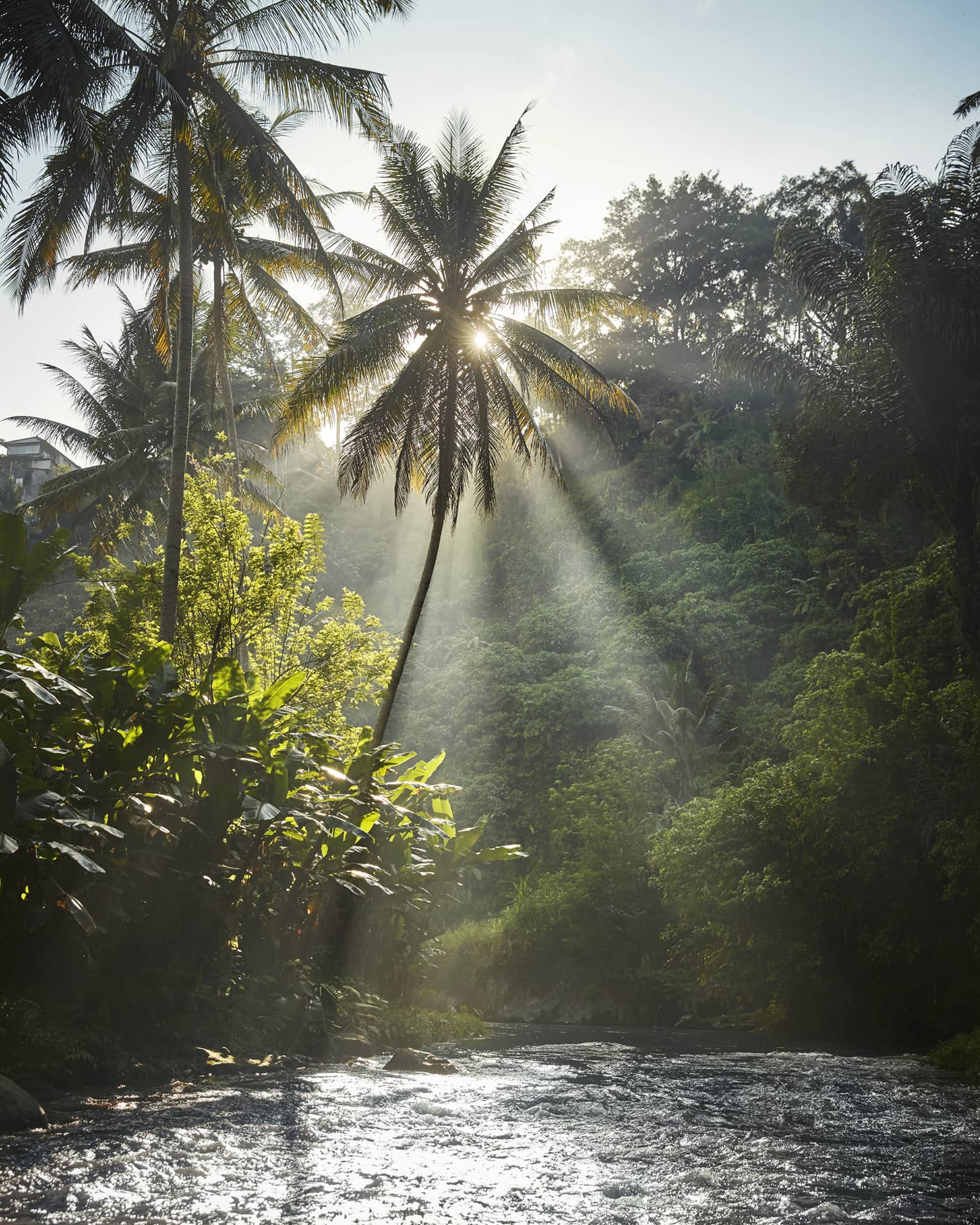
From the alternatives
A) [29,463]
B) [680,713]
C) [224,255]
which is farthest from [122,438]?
[29,463]

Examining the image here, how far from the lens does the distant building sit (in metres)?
52.6

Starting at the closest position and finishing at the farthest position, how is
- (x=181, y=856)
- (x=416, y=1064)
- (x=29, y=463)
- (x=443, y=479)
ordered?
(x=181, y=856), (x=416, y=1064), (x=443, y=479), (x=29, y=463)

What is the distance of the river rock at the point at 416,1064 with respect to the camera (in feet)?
30.5

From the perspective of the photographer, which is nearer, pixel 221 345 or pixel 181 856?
pixel 181 856

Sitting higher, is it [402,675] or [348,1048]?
[402,675]

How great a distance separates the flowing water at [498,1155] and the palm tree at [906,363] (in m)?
8.45

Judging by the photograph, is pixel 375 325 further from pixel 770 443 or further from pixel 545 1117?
pixel 770 443

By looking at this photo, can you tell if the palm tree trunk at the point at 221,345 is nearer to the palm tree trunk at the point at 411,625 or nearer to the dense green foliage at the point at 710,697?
the palm tree trunk at the point at 411,625

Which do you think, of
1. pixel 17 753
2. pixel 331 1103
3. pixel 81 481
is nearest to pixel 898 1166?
pixel 331 1103

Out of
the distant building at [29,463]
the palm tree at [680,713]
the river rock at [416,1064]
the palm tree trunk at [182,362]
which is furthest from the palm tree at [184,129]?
the distant building at [29,463]

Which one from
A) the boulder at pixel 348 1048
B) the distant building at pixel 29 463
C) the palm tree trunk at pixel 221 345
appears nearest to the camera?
the boulder at pixel 348 1048

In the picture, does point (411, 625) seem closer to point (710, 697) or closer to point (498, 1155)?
point (498, 1155)

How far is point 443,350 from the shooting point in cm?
1424

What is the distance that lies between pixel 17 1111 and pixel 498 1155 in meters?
2.76
